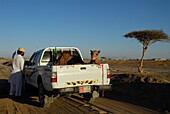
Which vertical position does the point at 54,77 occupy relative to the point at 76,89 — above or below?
above

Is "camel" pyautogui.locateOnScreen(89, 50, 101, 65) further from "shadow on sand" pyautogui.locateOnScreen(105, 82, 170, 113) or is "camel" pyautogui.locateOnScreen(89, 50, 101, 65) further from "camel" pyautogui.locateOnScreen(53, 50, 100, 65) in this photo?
"shadow on sand" pyautogui.locateOnScreen(105, 82, 170, 113)

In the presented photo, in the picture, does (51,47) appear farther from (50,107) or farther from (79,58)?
(50,107)

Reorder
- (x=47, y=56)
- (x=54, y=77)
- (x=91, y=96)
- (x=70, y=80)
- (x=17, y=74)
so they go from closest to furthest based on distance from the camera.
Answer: (x=54, y=77)
(x=70, y=80)
(x=91, y=96)
(x=17, y=74)
(x=47, y=56)

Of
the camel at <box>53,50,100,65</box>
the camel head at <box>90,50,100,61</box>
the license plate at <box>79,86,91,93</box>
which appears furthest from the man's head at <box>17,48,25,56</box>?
the license plate at <box>79,86,91,93</box>

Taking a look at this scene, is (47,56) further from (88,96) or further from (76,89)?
(76,89)

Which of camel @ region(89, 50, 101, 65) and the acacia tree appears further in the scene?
the acacia tree

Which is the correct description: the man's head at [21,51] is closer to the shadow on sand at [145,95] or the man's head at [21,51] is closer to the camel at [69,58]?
the camel at [69,58]

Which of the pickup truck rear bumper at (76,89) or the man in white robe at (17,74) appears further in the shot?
the man in white robe at (17,74)

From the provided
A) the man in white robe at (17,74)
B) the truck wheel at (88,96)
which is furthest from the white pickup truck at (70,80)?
the man in white robe at (17,74)

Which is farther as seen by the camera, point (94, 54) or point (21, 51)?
point (21, 51)

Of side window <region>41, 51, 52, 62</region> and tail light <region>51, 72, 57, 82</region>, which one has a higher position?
side window <region>41, 51, 52, 62</region>

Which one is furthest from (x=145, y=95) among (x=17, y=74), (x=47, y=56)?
(x=17, y=74)

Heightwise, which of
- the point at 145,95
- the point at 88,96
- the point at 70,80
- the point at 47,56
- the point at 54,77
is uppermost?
the point at 47,56

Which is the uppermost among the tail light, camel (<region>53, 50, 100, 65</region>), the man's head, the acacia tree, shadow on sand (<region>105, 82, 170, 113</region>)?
the acacia tree
